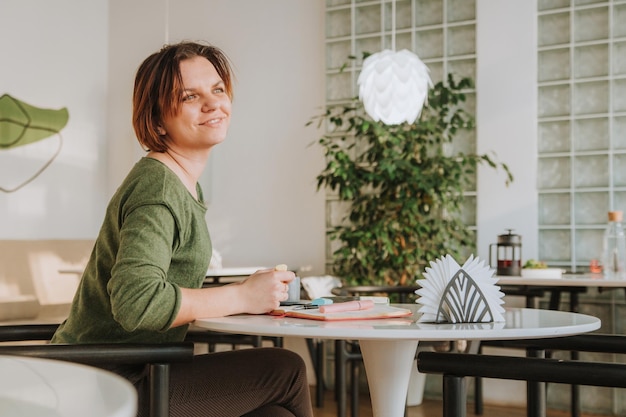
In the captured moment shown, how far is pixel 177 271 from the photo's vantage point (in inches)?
60.8

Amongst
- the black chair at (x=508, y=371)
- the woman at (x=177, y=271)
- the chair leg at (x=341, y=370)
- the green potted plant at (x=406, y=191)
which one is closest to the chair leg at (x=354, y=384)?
the chair leg at (x=341, y=370)

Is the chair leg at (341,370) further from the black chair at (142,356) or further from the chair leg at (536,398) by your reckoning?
the black chair at (142,356)

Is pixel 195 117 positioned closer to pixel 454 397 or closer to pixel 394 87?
pixel 454 397

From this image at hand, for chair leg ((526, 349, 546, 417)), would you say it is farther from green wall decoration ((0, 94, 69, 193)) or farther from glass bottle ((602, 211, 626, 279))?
green wall decoration ((0, 94, 69, 193))

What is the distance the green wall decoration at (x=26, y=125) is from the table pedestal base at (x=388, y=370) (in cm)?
410

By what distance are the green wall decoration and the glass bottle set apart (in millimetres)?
3604

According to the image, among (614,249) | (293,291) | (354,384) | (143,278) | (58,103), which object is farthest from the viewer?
(58,103)

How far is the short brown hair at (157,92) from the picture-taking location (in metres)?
1.63

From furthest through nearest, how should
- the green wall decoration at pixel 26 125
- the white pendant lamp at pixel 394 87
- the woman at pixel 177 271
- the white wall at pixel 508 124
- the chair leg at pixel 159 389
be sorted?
the green wall decoration at pixel 26 125, the white wall at pixel 508 124, the white pendant lamp at pixel 394 87, the woman at pixel 177 271, the chair leg at pixel 159 389

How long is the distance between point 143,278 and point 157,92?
474 mm

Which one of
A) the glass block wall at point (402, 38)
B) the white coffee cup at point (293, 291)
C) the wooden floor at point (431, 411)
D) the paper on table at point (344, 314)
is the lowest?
the wooden floor at point (431, 411)

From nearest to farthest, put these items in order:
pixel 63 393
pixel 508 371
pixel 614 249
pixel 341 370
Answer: pixel 63 393, pixel 508 371, pixel 341 370, pixel 614 249

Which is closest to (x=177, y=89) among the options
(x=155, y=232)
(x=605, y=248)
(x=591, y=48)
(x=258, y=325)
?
(x=155, y=232)

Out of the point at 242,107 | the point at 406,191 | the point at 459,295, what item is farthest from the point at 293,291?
the point at 242,107
